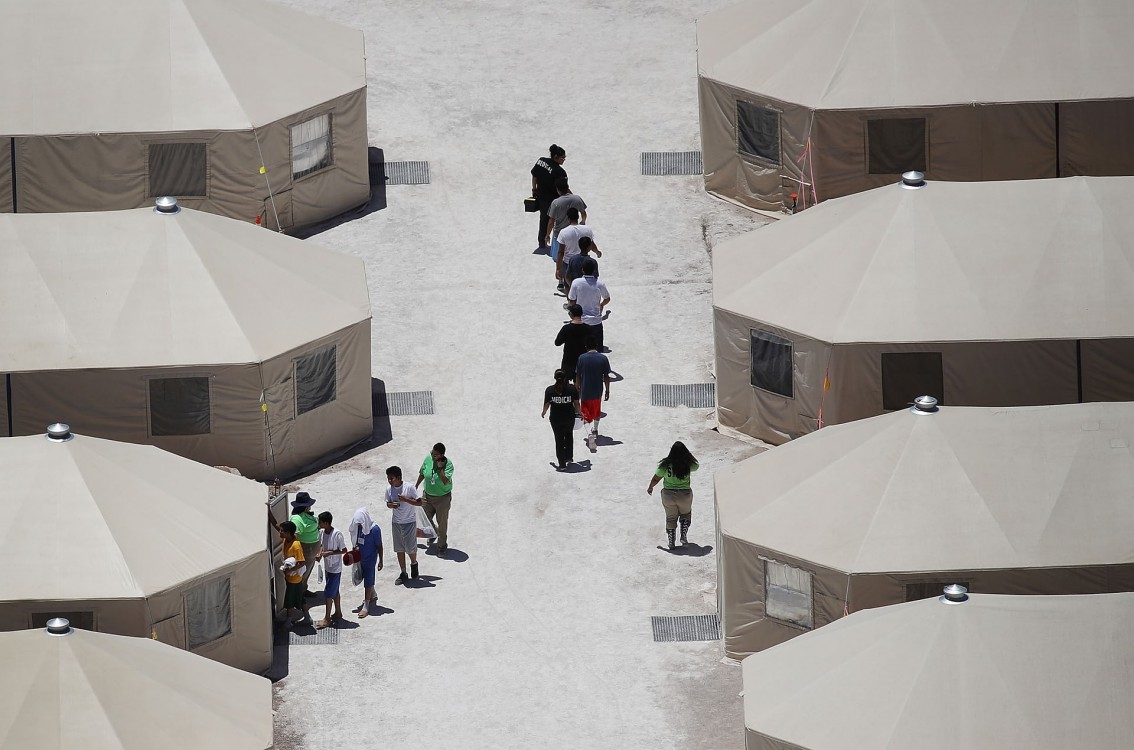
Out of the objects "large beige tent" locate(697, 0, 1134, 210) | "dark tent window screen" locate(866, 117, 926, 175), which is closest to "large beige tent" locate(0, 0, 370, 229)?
"large beige tent" locate(697, 0, 1134, 210)

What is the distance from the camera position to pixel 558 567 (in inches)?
1246

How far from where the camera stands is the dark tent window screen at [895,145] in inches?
1499

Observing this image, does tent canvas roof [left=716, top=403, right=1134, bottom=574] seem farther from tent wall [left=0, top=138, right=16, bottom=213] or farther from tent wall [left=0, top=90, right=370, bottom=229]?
tent wall [left=0, top=138, right=16, bottom=213]

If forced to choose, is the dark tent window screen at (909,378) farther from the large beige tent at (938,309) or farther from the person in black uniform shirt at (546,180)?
the person in black uniform shirt at (546,180)

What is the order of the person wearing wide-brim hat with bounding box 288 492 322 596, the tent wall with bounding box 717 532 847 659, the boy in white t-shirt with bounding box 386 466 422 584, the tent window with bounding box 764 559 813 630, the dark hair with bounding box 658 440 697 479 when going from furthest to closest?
the dark hair with bounding box 658 440 697 479 < the boy in white t-shirt with bounding box 386 466 422 584 < the person wearing wide-brim hat with bounding box 288 492 322 596 < the tent wall with bounding box 717 532 847 659 < the tent window with bounding box 764 559 813 630

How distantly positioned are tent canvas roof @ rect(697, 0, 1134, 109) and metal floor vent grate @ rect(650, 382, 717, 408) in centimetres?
515

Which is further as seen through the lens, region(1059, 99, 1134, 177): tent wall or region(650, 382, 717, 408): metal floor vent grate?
region(1059, 99, 1134, 177): tent wall

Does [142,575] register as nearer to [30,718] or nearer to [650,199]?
[30,718]

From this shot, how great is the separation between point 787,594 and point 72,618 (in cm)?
791

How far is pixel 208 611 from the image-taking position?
96.9ft

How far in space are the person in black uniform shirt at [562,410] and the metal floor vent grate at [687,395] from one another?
6.31 ft

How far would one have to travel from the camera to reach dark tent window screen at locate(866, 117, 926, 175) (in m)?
38.1

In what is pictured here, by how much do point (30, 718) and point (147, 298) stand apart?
838 cm

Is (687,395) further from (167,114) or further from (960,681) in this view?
(960,681)
